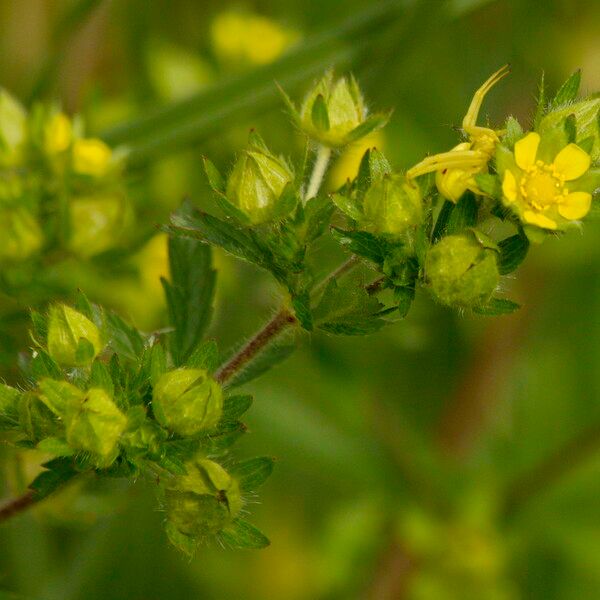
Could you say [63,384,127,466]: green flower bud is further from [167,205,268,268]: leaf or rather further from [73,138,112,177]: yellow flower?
[73,138,112,177]: yellow flower

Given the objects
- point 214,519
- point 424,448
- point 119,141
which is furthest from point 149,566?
point 214,519

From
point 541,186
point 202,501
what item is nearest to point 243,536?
point 202,501

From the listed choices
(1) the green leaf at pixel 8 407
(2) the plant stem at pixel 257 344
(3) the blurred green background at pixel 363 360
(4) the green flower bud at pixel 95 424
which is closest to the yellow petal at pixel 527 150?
(2) the plant stem at pixel 257 344

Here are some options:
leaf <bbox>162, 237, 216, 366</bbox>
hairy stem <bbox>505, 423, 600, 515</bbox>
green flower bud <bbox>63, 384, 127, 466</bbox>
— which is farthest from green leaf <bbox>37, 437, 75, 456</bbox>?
hairy stem <bbox>505, 423, 600, 515</bbox>

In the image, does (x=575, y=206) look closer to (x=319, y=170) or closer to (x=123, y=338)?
(x=319, y=170)

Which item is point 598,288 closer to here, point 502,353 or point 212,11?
point 502,353

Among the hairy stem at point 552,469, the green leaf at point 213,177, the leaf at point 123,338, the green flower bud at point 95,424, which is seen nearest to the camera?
the green flower bud at point 95,424

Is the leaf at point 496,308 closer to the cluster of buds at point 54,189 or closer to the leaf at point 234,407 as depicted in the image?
the leaf at point 234,407
